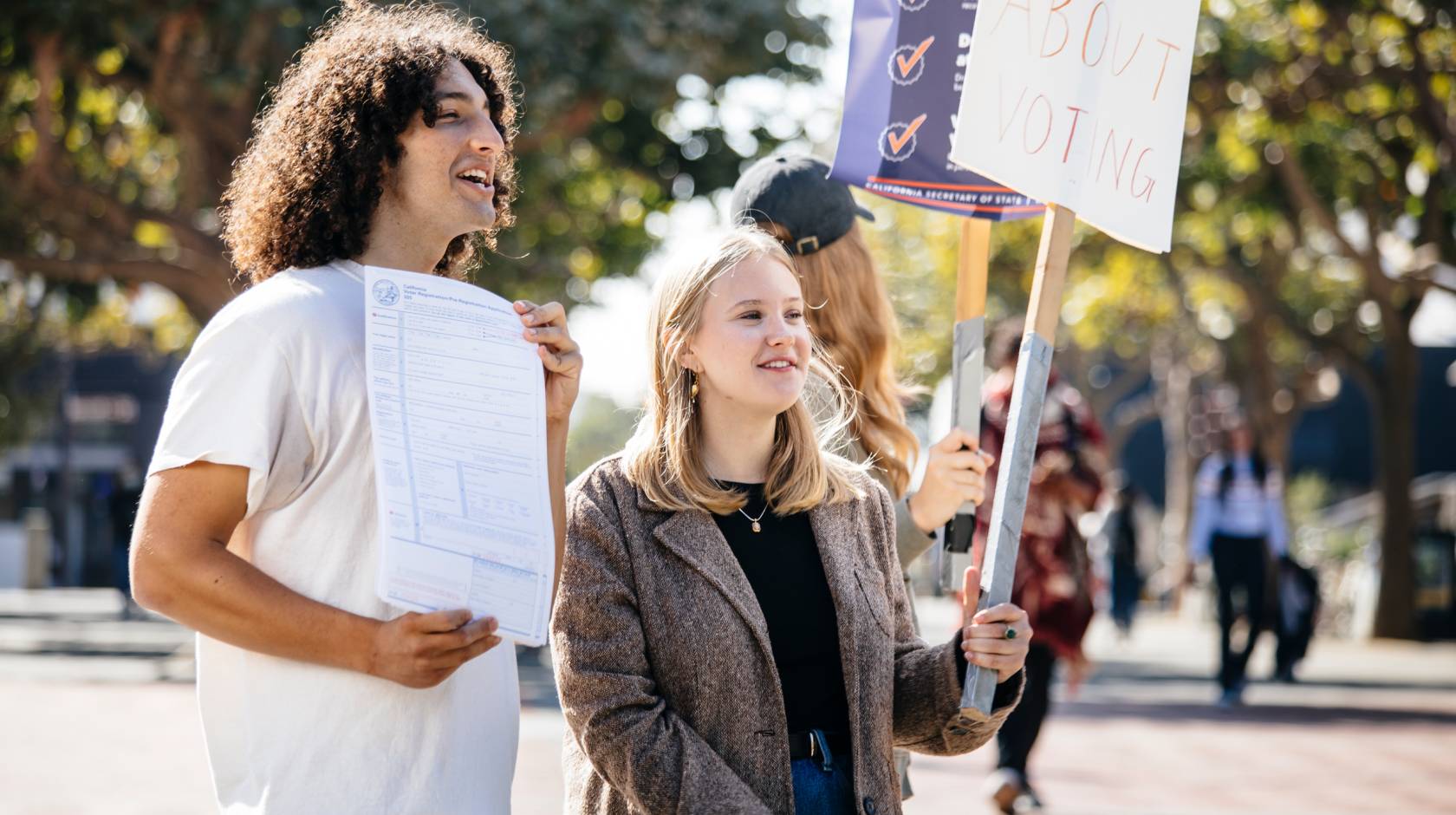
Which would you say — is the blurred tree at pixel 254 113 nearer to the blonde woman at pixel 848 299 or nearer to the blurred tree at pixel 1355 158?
the blurred tree at pixel 1355 158

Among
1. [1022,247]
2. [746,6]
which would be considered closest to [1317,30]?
[746,6]

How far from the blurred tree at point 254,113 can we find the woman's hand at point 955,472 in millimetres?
8974

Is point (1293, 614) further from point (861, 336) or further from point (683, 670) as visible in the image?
point (683, 670)

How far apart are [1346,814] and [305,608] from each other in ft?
21.0

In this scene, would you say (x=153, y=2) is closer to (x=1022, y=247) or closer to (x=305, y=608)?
(x=305, y=608)

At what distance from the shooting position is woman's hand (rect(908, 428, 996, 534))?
11.3ft

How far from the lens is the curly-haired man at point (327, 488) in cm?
240

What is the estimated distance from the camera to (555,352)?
8.84 feet

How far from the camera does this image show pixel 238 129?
14.7 meters

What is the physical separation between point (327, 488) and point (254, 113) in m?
12.2

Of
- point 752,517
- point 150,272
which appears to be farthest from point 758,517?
point 150,272

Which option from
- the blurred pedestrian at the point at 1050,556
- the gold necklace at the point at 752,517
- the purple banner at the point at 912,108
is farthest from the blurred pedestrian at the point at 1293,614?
the gold necklace at the point at 752,517

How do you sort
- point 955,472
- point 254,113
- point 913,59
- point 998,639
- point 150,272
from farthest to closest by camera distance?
point 150,272
point 254,113
point 913,59
point 955,472
point 998,639

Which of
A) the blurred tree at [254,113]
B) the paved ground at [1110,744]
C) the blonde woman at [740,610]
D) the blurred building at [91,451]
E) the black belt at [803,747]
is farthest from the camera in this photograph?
the blurred building at [91,451]
